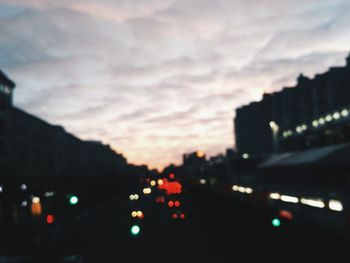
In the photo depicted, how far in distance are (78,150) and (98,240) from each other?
97.3m

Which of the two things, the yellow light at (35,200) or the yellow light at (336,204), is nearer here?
the yellow light at (336,204)

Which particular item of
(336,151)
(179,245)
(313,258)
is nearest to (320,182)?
(336,151)

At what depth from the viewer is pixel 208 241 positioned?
3469cm

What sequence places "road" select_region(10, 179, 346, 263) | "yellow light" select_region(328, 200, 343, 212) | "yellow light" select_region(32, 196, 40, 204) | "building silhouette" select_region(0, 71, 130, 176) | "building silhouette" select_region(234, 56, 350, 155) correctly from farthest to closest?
"building silhouette" select_region(234, 56, 350, 155)
"yellow light" select_region(32, 196, 40, 204)
"building silhouette" select_region(0, 71, 130, 176)
"yellow light" select_region(328, 200, 343, 212)
"road" select_region(10, 179, 346, 263)

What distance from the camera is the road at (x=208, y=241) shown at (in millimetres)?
18578

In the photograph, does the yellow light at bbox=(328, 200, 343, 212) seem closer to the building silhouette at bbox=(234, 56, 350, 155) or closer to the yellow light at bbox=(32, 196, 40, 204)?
the building silhouette at bbox=(234, 56, 350, 155)

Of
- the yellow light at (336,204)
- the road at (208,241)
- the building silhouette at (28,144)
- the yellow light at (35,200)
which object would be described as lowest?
the road at (208,241)

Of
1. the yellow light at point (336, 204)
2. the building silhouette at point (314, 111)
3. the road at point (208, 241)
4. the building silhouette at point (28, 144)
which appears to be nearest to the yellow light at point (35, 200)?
the building silhouette at point (28, 144)

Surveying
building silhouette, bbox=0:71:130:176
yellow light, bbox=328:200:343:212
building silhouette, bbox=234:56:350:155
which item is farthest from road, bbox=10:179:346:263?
building silhouette, bbox=234:56:350:155

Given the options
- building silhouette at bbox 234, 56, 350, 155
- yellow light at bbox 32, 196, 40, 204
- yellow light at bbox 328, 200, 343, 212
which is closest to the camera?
yellow light at bbox 328, 200, 343, 212

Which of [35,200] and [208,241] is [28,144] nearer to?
[35,200]

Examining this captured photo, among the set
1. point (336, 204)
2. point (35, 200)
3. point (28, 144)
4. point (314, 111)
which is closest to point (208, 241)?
point (336, 204)

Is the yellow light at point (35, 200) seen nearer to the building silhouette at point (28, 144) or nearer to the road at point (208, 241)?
the building silhouette at point (28, 144)

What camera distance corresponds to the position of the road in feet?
61.0
